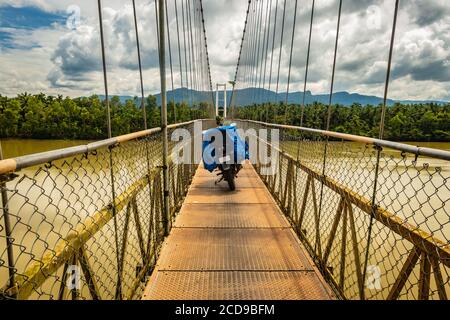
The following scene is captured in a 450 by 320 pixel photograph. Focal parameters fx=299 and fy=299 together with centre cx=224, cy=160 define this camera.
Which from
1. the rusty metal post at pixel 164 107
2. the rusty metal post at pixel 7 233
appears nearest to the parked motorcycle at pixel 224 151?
the rusty metal post at pixel 164 107

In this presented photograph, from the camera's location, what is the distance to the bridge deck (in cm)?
175

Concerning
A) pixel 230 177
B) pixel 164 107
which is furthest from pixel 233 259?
pixel 230 177

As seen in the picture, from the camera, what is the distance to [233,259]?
2.15 m

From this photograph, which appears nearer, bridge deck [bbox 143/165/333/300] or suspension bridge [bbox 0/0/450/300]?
suspension bridge [bbox 0/0/450/300]

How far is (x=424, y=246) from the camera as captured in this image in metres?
1.04

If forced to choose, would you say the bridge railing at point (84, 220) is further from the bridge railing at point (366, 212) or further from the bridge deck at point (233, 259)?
the bridge railing at point (366, 212)

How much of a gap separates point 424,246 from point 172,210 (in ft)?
7.46

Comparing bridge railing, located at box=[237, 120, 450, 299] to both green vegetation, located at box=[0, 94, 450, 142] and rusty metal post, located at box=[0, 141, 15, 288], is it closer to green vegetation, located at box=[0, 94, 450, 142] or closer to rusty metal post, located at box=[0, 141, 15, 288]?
rusty metal post, located at box=[0, 141, 15, 288]

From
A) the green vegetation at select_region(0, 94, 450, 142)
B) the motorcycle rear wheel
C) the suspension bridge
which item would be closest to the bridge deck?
the suspension bridge

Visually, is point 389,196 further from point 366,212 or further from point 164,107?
point 164,107
